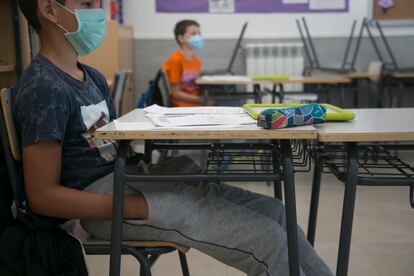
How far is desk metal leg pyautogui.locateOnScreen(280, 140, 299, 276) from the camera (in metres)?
1.04

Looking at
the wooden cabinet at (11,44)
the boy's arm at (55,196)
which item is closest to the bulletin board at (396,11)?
the wooden cabinet at (11,44)

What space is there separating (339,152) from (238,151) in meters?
0.27

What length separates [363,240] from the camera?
7.65ft

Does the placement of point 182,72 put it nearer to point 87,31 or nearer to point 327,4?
point 327,4

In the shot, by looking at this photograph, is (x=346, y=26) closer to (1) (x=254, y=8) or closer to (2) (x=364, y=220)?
(1) (x=254, y=8)

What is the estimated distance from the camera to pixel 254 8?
489 cm

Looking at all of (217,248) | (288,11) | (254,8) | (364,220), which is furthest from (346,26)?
(217,248)

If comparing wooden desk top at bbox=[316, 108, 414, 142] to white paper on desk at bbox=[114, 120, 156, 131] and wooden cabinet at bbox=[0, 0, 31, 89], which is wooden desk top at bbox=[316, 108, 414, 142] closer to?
white paper on desk at bbox=[114, 120, 156, 131]

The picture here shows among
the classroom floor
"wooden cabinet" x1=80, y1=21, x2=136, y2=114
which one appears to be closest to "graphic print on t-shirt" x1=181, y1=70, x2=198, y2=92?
"wooden cabinet" x1=80, y1=21, x2=136, y2=114

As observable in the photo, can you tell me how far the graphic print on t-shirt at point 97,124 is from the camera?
46.5 inches

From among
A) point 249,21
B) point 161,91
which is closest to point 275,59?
point 249,21

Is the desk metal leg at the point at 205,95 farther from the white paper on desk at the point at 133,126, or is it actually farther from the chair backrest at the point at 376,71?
the white paper on desk at the point at 133,126

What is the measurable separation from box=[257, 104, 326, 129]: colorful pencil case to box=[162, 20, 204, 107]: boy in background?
2.67 metres

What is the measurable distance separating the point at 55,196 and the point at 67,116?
0.56 feet
